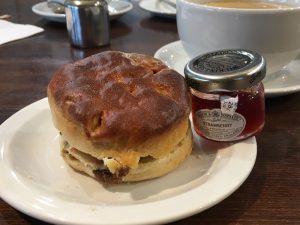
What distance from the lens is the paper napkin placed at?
140 centimetres

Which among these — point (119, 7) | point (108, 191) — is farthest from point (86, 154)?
point (119, 7)

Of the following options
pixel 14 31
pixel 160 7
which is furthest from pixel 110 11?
pixel 14 31

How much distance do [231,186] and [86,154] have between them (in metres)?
0.22

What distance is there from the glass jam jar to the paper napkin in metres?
0.88

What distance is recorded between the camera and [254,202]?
596mm

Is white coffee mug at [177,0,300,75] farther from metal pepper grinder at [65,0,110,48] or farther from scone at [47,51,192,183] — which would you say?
metal pepper grinder at [65,0,110,48]

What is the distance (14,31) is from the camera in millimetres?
1459

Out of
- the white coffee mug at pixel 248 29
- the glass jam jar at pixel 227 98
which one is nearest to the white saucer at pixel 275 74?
the white coffee mug at pixel 248 29

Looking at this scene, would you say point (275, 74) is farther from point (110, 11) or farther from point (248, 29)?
point (110, 11)

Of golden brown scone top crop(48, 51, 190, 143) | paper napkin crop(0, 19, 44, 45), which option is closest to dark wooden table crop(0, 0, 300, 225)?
paper napkin crop(0, 19, 44, 45)

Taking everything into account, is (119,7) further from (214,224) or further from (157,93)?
(214,224)

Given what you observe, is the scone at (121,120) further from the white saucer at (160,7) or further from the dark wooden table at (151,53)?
the white saucer at (160,7)

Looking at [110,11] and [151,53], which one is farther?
[110,11]

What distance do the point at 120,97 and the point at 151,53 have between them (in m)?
0.64
